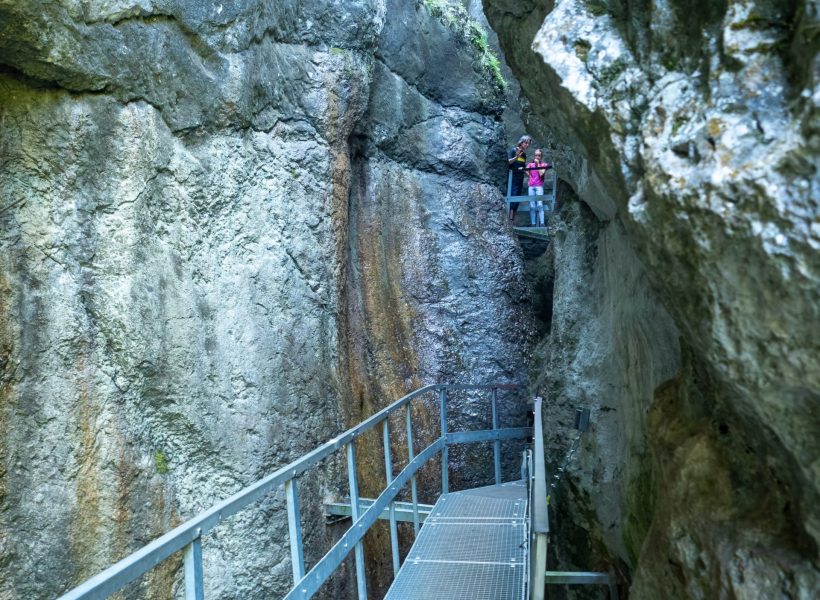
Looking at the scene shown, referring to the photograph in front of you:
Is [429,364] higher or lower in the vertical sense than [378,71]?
lower

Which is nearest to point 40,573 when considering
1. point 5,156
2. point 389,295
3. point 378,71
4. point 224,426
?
point 224,426

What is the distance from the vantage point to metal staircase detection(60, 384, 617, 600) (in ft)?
7.90

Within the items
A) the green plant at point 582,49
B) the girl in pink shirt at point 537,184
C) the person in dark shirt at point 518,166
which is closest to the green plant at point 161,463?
the green plant at point 582,49

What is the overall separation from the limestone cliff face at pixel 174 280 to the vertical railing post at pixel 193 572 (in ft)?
13.7

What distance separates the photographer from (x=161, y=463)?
6480mm

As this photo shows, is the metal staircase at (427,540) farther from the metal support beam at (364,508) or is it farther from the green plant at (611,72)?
the green plant at (611,72)

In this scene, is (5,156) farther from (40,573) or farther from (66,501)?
(40,573)

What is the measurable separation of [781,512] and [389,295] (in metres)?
7.49

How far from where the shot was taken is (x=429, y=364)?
9.21 m

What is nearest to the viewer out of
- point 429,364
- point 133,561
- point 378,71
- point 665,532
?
point 133,561

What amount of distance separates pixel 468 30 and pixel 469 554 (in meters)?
9.18

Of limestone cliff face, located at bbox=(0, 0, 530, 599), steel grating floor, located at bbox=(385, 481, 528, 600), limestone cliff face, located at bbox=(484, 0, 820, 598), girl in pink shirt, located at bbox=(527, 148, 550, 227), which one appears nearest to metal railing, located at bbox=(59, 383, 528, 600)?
steel grating floor, located at bbox=(385, 481, 528, 600)

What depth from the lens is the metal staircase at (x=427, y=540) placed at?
2.41m

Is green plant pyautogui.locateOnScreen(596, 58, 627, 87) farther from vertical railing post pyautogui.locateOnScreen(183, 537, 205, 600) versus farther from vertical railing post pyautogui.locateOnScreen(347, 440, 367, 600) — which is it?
vertical railing post pyautogui.locateOnScreen(347, 440, 367, 600)
